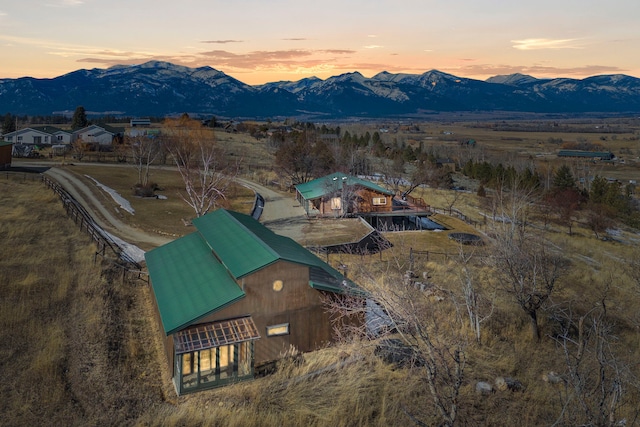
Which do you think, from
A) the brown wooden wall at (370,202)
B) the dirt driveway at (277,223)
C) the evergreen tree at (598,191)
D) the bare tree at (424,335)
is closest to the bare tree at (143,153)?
the dirt driveway at (277,223)

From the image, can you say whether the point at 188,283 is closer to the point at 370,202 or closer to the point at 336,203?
the point at 336,203

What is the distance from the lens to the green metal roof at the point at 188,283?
21.2m

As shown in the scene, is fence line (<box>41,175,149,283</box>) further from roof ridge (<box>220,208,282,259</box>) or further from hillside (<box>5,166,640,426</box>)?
roof ridge (<box>220,208,282,259</box>)

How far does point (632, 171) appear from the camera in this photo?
4616 inches

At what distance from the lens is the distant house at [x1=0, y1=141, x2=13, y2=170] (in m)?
68.0

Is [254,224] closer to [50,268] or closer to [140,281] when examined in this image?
[140,281]

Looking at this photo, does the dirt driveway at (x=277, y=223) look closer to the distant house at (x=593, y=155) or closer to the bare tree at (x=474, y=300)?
the bare tree at (x=474, y=300)

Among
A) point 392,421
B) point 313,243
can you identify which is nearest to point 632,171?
point 313,243

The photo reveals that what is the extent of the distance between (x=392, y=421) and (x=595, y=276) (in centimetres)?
3132

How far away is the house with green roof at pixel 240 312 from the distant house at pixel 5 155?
185 feet

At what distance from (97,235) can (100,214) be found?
9.93m

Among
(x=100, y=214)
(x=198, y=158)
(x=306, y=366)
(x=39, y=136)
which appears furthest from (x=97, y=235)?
(x=39, y=136)

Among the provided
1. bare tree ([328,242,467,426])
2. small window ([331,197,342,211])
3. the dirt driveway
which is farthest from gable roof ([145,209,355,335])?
small window ([331,197,342,211])

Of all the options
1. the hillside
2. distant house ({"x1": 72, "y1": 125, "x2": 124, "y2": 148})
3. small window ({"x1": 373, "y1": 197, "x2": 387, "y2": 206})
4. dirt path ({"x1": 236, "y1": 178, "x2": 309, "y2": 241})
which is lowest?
dirt path ({"x1": 236, "y1": 178, "x2": 309, "y2": 241})
